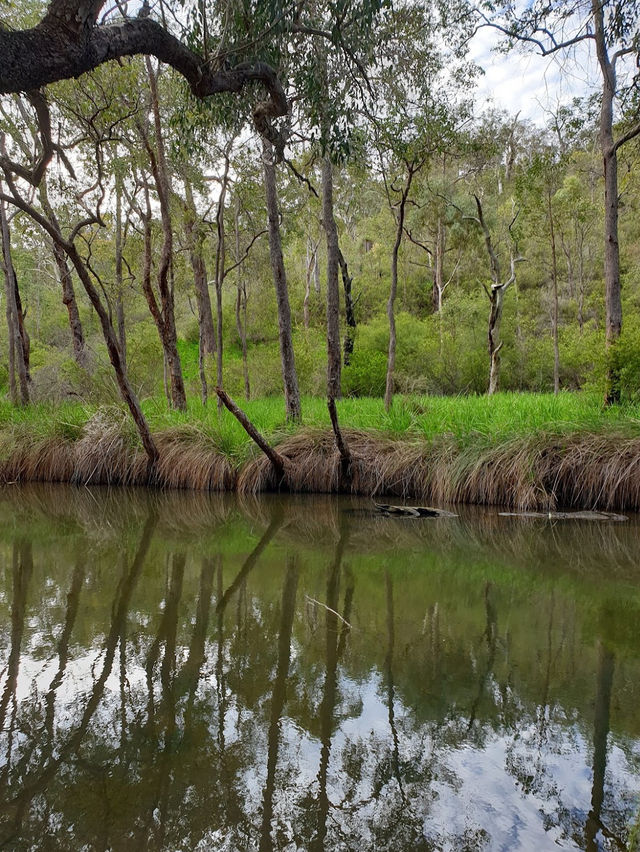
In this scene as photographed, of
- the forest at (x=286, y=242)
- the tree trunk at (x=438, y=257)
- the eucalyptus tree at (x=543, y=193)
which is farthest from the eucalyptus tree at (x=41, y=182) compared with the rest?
the tree trunk at (x=438, y=257)

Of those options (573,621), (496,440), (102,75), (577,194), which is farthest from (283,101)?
(577,194)

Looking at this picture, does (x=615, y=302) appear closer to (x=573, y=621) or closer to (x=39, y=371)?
(x=573, y=621)

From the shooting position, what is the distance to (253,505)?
7.54 metres

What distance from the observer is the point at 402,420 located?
8.23m

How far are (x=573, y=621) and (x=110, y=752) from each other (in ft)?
9.14

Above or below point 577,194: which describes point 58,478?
below

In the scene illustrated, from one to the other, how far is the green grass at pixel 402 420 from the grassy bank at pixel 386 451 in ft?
0.06

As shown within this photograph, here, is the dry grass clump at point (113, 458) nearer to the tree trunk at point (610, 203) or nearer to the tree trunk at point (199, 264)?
the tree trunk at point (199, 264)

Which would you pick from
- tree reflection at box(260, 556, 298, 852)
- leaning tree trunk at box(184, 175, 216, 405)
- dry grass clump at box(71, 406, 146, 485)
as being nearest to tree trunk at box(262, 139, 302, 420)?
dry grass clump at box(71, 406, 146, 485)

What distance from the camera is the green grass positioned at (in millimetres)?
7258

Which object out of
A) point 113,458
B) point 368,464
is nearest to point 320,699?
point 368,464

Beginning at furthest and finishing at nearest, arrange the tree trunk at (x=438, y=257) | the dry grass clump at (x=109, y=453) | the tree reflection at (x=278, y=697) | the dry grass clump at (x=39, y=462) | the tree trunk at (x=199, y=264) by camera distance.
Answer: the tree trunk at (x=438, y=257) → the tree trunk at (x=199, y=264) → the dry grass clump at (x=39, y=462) → the dry grass clump at (x=109, y=453) → the tree reflection at (x=278, y=697)

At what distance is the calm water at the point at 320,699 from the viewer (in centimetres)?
187

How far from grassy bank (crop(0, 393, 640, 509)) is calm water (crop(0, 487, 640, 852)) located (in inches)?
68.1
